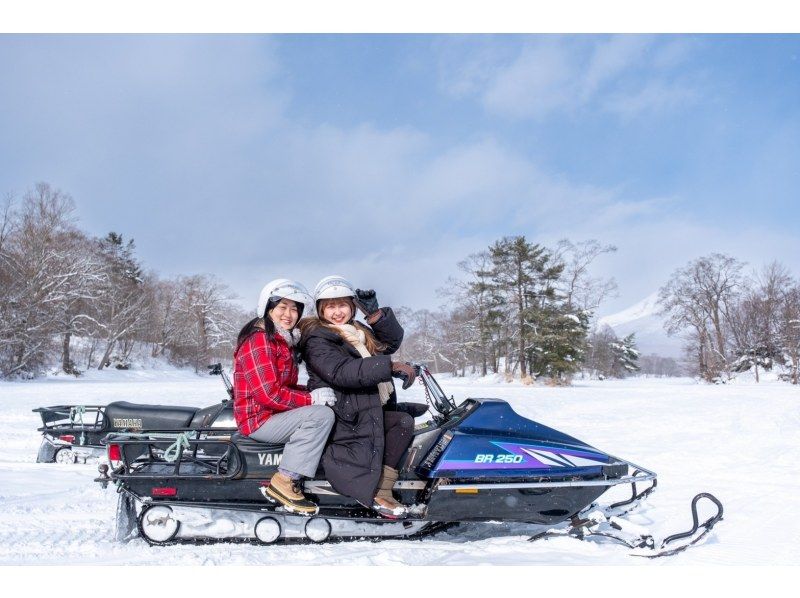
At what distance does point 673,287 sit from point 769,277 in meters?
5.30

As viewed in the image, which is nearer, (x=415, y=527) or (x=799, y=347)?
(x=415, y=527)

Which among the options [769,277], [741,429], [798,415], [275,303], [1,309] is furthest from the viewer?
[769,277]

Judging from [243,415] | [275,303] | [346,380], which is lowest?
[243,415]

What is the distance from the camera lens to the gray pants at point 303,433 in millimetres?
3332

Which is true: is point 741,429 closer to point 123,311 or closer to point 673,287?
point 673,287

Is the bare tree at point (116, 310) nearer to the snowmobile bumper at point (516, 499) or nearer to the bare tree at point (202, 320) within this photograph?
the bare tree at point (202, 320)

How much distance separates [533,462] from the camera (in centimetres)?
343

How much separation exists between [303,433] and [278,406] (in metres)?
0.24

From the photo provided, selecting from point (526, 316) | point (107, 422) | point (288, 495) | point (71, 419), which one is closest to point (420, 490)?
point (288, 495)

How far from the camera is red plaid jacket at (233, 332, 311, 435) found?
336 cm

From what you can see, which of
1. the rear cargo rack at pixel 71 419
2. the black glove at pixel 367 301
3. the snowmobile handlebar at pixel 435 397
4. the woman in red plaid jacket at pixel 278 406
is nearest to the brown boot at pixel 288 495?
the woman in red plaid jacket at pixel 278 406

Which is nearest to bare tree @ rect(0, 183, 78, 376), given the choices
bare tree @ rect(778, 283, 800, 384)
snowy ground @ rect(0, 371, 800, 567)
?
snowy ground @ rect(0, 371, 800, 567)

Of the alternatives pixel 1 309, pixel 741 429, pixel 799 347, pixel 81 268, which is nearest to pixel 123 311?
pixel 81 268

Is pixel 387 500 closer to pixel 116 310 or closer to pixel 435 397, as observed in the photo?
pixel 435 397
